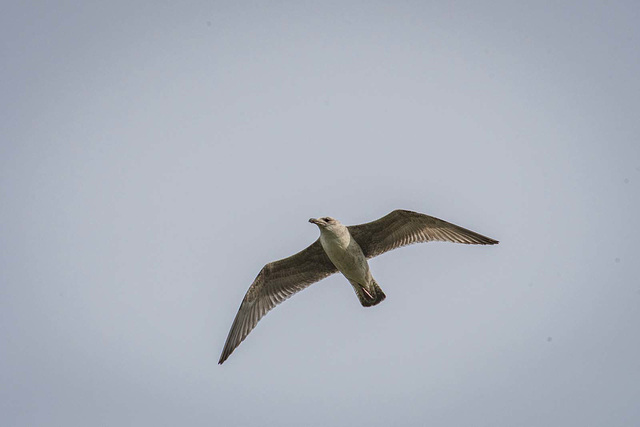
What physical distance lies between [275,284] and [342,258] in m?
2.29

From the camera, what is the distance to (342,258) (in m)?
16.0

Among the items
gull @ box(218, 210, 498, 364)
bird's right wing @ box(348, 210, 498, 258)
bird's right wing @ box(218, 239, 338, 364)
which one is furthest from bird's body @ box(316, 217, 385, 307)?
bird's right wing @ box(218, 239, 338, 364)

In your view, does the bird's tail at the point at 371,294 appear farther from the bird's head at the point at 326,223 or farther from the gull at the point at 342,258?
the bird's head at the point at 326,223

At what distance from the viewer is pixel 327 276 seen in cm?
1734

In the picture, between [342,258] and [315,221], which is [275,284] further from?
[315,221]

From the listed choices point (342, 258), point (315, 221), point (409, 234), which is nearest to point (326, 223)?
point (315, 221)

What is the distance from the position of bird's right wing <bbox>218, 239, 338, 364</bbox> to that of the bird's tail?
94 centimetres

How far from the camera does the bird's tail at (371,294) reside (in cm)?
1662

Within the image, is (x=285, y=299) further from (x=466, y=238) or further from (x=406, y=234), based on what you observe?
(x=466, y=238)

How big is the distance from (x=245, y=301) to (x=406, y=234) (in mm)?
4207

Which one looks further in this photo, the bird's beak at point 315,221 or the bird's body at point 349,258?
the bird's body at point 349,258

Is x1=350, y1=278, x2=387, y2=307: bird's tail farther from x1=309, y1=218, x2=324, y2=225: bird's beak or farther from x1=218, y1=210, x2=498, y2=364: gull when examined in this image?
x1=309, y1=218, x2=324, y2=225: bird's beak

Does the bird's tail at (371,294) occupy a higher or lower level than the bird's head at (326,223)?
lower

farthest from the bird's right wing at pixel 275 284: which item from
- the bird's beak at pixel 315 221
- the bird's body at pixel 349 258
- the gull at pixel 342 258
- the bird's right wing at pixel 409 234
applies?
the bird's beak at pixel 315 221
